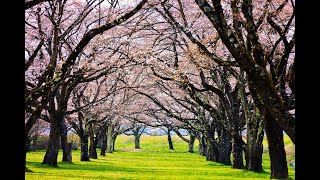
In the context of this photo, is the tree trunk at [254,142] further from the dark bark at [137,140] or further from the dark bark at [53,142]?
the dark bark at [137,140]

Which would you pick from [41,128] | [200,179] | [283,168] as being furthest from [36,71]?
[41,128]

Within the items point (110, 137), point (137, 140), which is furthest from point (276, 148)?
point (137, 140)

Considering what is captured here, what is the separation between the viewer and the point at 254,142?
2056 cm

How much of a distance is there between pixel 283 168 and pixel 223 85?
29.3 feet

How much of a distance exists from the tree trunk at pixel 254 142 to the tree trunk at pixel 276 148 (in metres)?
4.06

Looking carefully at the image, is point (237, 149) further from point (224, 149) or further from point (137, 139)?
point (137, 139)

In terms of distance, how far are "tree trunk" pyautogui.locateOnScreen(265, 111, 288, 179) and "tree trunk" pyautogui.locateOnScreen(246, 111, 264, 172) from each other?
4.06 meters

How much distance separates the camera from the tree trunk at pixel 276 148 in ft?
48.4

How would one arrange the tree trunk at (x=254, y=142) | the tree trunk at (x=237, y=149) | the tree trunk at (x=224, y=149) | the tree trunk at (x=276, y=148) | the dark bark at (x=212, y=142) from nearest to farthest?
the tree trunk at (x=276, y=148) → the tree trunk at (x=254, y=142) → the tree trunk at (x=237, y=149) → the tree trunk at (x=224, y=149) → the dark bark at (x=212, y=142)

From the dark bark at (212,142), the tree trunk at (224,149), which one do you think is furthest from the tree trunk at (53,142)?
the dark bark at (212,142)

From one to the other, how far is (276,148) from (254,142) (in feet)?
17.6

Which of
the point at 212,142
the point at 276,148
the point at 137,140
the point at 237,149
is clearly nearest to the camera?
the point at 276,148
